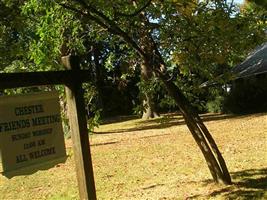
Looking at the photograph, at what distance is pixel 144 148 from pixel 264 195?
967 centimetres

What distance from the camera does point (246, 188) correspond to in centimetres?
865

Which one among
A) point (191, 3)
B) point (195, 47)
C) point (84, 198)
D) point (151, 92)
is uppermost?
point (191, 3)

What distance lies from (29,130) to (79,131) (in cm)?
57

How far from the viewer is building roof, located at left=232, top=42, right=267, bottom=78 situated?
31.1 metres

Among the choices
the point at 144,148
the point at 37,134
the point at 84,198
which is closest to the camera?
the point at 37,134

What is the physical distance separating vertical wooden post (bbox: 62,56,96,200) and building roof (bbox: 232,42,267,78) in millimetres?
25345

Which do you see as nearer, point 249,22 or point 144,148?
point 249,22

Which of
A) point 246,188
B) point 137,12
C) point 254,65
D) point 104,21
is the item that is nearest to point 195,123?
point 246,188

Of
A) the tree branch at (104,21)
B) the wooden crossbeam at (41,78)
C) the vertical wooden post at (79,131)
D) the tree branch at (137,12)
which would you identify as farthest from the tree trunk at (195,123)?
the vertical wooden post at (79,131)

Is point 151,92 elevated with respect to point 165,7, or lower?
lower

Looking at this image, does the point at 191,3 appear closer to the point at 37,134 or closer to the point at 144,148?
the point at 37,134

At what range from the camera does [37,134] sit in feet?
17.0

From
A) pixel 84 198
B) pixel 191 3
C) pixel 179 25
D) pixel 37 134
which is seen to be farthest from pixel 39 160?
pixel 179 25

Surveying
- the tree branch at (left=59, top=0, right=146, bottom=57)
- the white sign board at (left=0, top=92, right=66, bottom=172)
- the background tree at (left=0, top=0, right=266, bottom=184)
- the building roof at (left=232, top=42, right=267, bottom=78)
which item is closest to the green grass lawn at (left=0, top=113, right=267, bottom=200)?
the background tree at (left=0, top=0, right=266, bottom=184)
